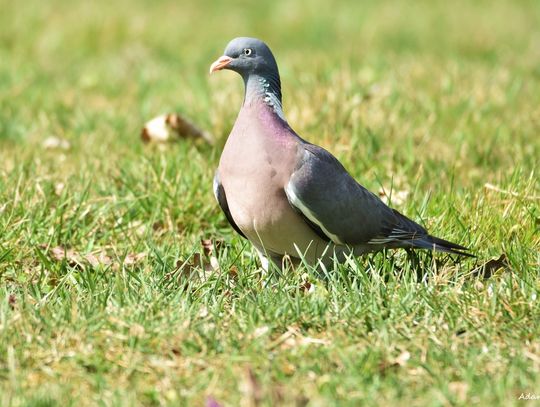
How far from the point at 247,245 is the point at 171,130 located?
154cm

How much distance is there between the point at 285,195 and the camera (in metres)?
4.17

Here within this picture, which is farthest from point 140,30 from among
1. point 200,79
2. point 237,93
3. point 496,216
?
point 496,216

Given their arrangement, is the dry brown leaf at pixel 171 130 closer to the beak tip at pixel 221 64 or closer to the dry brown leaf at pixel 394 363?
the beak tip at pixel 221 64

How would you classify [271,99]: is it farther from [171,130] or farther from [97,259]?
[171,130]

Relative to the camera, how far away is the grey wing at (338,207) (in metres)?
4.16

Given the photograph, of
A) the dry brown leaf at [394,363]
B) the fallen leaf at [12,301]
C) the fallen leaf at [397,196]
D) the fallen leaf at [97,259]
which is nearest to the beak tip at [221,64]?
the fallen leaf at [97,259]

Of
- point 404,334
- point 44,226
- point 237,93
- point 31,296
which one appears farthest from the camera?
point 237,93

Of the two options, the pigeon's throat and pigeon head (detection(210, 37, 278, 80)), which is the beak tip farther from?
the pigeon's throat

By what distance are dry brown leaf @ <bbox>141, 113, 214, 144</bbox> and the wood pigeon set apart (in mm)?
1478

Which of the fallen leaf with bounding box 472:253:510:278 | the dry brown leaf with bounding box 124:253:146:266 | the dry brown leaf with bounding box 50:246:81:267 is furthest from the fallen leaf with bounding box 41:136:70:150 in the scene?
the fallen leaf with bounding box 472:253:510:278

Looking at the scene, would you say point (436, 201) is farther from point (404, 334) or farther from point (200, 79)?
point (200, 79)

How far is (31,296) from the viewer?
12.6 ft

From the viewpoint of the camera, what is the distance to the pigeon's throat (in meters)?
4.40

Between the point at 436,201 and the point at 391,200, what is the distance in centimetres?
28
